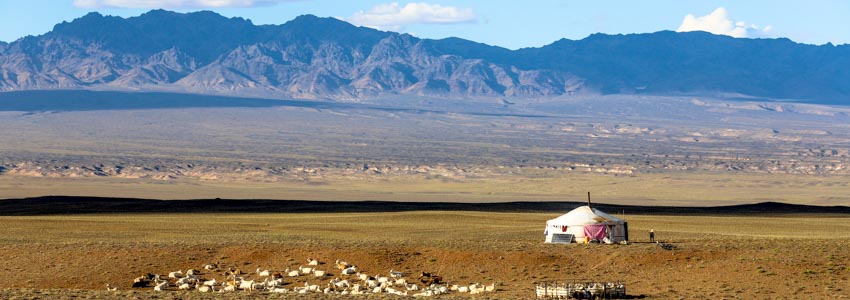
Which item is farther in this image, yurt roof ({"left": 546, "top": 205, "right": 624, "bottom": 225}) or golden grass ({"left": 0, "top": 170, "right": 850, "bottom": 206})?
golden grass ({"left": 0, "top": 170, "right": 850, "bottom": 206})

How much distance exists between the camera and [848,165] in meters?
141

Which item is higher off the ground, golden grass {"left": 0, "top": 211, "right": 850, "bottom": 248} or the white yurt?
the white yurt

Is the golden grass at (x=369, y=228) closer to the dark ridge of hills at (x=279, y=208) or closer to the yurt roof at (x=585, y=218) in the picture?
the yurt roof at (x=585, y=218)

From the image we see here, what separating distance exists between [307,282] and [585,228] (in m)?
9.83

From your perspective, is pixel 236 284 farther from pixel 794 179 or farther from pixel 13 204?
pixel 794 179

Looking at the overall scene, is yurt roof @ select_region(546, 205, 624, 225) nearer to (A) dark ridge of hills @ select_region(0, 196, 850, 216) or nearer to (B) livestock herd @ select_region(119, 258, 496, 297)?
(B) livestock herd @ select_region(119, 258, 496, 297)

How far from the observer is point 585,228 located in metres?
39.1

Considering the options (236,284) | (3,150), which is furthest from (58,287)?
(3,150)

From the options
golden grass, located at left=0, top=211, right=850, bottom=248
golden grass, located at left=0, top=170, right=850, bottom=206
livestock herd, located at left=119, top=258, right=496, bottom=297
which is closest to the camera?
livestock herd, located at left=119, top=258, right=496, bottom=297

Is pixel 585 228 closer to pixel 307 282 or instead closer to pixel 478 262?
pixel 478 262

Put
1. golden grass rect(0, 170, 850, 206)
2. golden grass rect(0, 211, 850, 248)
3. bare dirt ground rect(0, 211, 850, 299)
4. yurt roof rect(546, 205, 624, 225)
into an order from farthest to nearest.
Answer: golden grass rect(0, 170, 850, 206), golden grass rect(0, 211, 850, 248), yurt roof rect(546, 205, 624, 225), bare dirt ground rect(0, 211, 850, 299)

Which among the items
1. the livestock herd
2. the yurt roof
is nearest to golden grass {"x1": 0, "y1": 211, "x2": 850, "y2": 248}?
the yurt roof

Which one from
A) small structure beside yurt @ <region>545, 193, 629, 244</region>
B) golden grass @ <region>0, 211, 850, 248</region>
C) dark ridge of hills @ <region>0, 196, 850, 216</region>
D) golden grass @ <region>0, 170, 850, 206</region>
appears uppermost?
small structure beside yurt @ <region>545, 193, 629, 244</region>

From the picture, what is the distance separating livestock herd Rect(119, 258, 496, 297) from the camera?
30359 millimetres
